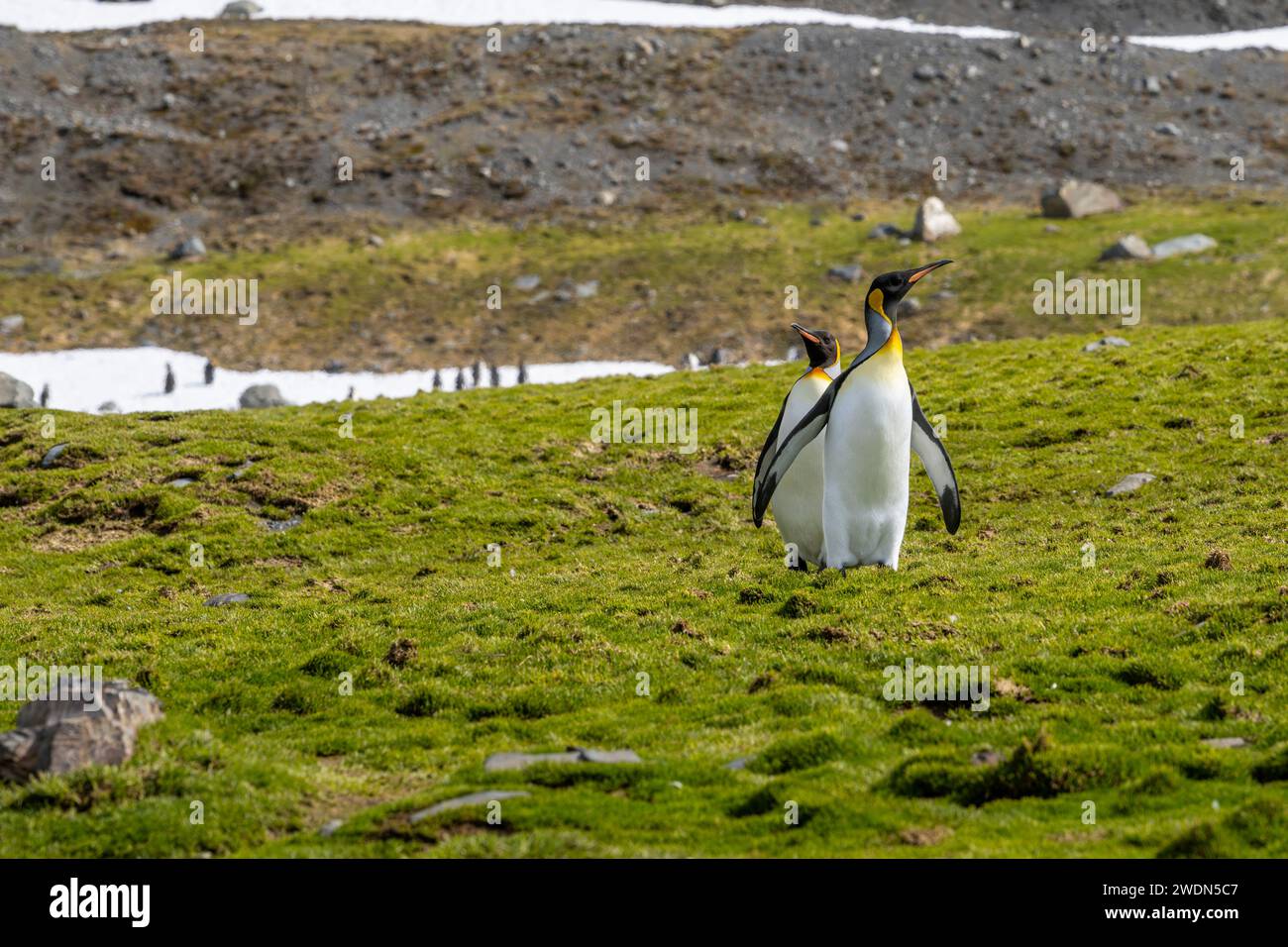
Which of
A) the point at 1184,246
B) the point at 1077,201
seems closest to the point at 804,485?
the point at 1184,246

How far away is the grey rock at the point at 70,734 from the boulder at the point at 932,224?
64794mm

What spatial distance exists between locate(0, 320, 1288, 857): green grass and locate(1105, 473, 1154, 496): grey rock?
0.32 m

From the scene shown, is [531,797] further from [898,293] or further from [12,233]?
[12,233]

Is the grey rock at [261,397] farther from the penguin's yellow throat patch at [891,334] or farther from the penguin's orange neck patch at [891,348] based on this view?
the penguin's orange neck patch at [891,348]

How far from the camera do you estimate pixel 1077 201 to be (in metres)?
73.9

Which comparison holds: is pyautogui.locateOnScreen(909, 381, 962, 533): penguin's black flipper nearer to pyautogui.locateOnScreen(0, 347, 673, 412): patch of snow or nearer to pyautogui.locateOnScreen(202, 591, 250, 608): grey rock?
pyautogui.locateOnScreen(202, 591, 250, 608): grey rock

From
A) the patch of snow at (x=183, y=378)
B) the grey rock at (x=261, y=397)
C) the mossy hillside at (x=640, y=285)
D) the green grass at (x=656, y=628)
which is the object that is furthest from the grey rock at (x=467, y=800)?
the mossy hillside at (x=640, y=285)

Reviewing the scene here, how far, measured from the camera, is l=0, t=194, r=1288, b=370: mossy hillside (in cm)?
6216

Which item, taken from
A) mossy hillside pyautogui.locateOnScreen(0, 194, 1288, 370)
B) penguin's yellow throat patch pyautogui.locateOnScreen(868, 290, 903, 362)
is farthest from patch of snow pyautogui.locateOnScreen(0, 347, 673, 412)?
penguin's yellow throat patch pyautogui.locateOnScreen(868, 290, 903, 362)

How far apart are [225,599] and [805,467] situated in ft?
30.6

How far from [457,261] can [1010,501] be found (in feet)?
176

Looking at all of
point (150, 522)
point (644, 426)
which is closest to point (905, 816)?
point (150, 522)

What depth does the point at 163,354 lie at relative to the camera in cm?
5941

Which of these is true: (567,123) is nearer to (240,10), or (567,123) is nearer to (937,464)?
(240,10)
